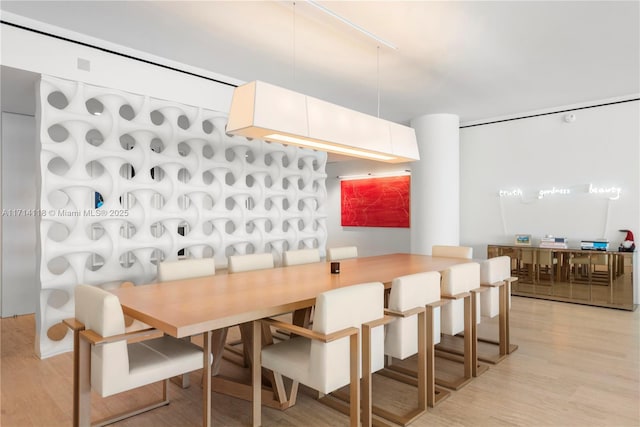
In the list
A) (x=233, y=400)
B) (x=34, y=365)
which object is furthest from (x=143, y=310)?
(x=34, y=365)

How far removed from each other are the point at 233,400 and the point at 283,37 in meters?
3.20

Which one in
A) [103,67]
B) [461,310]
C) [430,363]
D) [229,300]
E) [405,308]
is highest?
[103,67]

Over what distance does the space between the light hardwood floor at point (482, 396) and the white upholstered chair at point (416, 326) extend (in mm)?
140

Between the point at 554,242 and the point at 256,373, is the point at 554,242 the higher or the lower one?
the higher one

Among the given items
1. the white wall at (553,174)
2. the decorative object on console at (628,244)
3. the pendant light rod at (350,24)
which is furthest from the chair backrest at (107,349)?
the white wall at (553,174)

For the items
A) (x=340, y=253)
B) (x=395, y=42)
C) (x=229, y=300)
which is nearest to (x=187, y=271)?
(x=229, y=300)

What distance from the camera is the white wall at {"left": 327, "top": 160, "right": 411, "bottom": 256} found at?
8.29m

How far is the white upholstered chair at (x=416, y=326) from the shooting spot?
8.41 feet

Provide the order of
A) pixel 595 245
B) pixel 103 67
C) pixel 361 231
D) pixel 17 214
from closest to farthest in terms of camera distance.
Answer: pixel 103 67 → pixel 17 214 → pixel 595 245 → pixel 361 231

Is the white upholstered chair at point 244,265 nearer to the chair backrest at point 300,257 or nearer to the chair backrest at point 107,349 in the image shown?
the chair backrest at point 300,257

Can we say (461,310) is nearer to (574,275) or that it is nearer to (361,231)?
(574,275)

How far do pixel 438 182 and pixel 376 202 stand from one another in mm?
2173

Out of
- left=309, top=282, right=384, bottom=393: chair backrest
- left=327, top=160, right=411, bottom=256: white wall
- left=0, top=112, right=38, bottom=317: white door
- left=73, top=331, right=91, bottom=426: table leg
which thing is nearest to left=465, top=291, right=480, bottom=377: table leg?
left=309, top=282, right=384, bottom=393: chair backrest

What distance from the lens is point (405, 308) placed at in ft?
8.46
